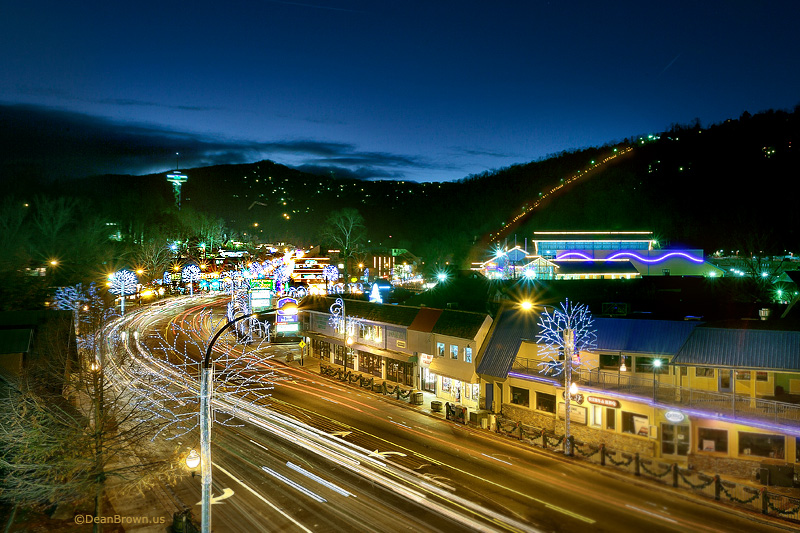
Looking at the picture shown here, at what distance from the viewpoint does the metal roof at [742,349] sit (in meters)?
20.3

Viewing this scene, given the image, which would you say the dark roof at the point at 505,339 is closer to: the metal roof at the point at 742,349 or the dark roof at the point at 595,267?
the metal roof at the point at 742,349

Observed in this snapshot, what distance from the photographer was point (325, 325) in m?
43.4

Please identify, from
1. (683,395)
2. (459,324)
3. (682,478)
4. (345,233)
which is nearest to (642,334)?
(683,395)

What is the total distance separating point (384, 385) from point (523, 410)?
379 inches

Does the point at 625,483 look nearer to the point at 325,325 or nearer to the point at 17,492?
the point at 17,492

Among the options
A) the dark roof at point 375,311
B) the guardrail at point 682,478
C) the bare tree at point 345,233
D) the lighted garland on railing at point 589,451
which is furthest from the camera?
the bare tree at point 345,233

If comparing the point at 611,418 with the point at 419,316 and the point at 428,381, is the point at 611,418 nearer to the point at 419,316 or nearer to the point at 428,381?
the point at 428,381

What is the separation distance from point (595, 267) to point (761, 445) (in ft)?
143

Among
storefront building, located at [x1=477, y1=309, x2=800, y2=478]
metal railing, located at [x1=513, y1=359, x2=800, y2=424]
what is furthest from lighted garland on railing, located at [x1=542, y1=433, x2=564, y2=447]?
metal railing, located at [x1=513, y1=359, x2=800, y2=424]

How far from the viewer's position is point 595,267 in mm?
62375

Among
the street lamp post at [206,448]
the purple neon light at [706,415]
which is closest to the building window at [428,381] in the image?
the purple neon light at [706,415]

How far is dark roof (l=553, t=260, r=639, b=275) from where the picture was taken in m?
61.4

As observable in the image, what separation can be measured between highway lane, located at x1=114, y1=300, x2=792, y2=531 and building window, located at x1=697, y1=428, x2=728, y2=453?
15.6 ft

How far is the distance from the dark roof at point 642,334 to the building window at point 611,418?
8.90 ft
